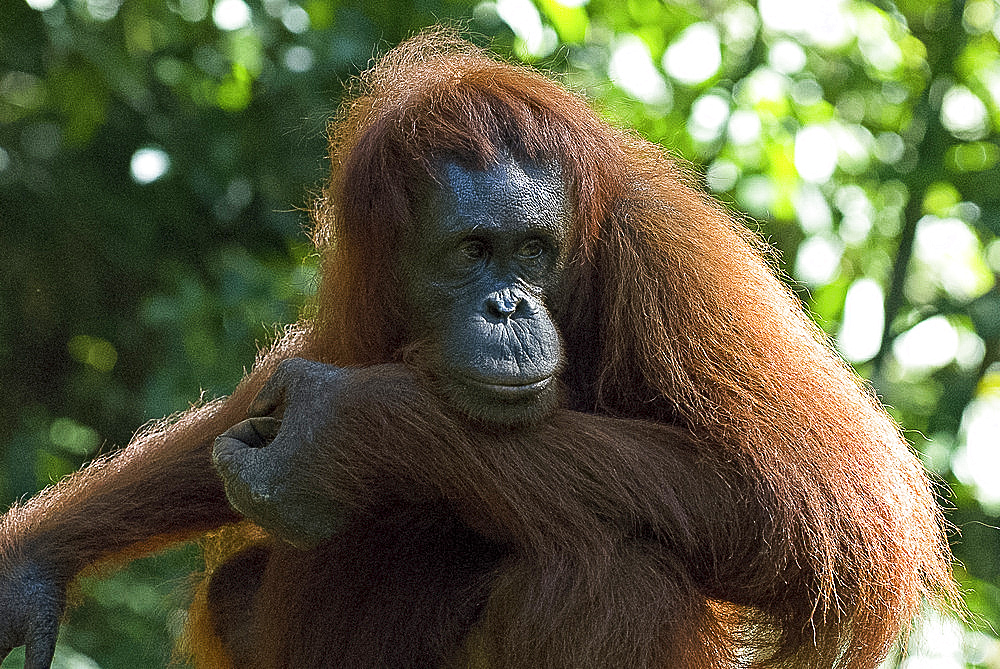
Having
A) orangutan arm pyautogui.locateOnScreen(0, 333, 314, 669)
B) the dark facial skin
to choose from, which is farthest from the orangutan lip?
orangutan arm pyautogui.locateOnScreen(0, 333, 314, 669)

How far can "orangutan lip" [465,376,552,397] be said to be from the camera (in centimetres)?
160

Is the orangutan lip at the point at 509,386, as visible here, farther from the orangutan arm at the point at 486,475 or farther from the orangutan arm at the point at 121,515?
the orangutan arm at the point at 121,515

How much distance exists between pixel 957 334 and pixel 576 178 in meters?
2.36

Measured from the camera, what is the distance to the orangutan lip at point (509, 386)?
1.60 metres

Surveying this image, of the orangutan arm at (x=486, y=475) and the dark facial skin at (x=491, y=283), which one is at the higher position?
the dark facial skin at (x=491, y=283)

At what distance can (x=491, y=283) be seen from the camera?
170 cm

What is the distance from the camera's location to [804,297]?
3.81 meters

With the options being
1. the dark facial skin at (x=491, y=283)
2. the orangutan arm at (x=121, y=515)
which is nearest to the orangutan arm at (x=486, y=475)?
the dark facial skin at (x=491, y=283)

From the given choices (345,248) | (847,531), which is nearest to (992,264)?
(847,531)

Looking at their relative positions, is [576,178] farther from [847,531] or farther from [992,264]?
[992,264]

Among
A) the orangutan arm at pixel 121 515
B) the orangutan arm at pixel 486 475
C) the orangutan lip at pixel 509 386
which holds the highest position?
the orangutan lip at pixel 509 386

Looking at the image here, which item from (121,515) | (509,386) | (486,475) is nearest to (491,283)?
(509,386)

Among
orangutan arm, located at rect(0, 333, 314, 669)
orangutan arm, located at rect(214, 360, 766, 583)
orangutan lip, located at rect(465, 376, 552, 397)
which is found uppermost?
orangutan lip, located at rect(465, 376, 552, 397)

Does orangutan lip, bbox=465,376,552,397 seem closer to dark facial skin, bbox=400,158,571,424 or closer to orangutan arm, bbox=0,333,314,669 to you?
dark facial skin, bbox=400,158,571,424
